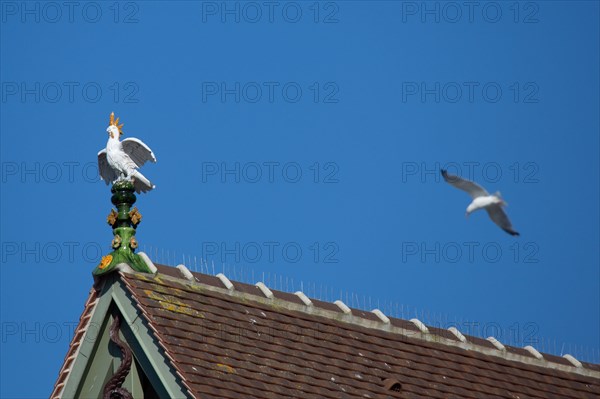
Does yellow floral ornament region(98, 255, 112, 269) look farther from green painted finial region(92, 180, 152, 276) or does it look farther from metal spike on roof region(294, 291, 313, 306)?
metal spike on roof region(294, 291, 313, 306)

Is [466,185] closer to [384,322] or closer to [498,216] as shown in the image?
[498,216]

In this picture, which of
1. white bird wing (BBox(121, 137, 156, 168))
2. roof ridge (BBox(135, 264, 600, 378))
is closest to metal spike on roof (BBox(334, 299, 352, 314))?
roof ridge (BBox(135, 264, 600, 378))

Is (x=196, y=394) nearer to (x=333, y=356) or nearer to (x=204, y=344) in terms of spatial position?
(x=204, y=344)

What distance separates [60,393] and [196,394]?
2.93 metres

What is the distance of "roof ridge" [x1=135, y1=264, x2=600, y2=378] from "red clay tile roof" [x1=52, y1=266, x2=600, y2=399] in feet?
0.07

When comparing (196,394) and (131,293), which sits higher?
(131,293)

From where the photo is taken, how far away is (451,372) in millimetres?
24734

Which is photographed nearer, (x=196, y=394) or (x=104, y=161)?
(x=196, y=394)

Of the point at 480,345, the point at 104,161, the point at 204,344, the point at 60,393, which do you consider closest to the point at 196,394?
the point at 204,344

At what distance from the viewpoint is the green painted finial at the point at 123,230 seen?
2259 centimetres

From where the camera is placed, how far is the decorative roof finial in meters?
22.7

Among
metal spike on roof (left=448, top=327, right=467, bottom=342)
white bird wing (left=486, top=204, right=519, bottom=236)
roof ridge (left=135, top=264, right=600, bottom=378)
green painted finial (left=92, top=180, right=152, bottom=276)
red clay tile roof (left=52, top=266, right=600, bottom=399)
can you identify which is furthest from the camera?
metal spike on roof (left=448, top=327, right=467, bottom=342)

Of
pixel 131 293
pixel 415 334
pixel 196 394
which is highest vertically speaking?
pixel 415 334

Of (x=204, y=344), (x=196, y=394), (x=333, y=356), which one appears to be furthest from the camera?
(x=333, y=356)
